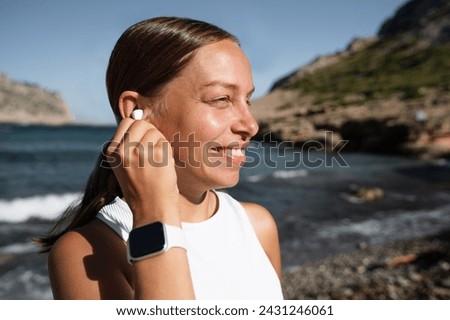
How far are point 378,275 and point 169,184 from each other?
6.41 m

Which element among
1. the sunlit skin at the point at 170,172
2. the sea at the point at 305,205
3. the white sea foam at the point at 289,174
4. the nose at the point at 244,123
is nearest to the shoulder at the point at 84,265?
the sunlit skin at the point at 170,172

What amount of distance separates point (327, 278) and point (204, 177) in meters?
5.87

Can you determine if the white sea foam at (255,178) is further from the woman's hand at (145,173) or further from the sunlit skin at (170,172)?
the woman's hand at (145,173)

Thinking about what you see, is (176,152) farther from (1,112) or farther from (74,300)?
(1,112)

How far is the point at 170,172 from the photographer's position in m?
1.33

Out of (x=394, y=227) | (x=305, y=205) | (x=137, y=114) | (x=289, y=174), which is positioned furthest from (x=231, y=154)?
(x=289, y=174)

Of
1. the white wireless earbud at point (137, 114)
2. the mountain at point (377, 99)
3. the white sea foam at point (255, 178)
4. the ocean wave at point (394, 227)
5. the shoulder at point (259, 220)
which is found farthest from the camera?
the mountain at point (377, 99)

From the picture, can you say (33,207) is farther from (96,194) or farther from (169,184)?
(169,184)

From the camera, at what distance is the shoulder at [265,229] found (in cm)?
201

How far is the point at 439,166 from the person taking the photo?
2170 centimetres

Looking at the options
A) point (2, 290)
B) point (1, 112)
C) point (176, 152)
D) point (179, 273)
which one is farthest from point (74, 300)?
point (1, 112)

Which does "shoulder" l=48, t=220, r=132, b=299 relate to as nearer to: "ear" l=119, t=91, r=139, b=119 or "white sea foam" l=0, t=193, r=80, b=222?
"ear" l=119, t=91, r=139, b=119

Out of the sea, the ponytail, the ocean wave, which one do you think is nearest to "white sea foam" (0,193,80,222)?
the sea

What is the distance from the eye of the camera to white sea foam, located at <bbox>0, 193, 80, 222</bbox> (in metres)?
11.7
